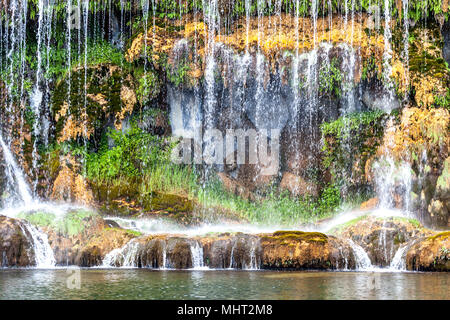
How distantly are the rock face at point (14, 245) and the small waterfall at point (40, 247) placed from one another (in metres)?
0.15

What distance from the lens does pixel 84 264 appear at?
15.5 metres

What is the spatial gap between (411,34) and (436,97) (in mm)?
2926

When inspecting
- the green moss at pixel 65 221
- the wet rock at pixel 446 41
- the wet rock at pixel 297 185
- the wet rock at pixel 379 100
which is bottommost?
the green moss at pixel 65 221

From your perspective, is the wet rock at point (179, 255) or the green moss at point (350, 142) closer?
the wet rock at point (179, 255)

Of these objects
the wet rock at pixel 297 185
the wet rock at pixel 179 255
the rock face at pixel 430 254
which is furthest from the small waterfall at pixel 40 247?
the wet rock at pixel 297 185

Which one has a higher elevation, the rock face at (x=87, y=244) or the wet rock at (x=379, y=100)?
the wet rock at (x=379, y=100)

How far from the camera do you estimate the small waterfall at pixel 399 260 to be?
14406mm

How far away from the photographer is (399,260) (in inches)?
572

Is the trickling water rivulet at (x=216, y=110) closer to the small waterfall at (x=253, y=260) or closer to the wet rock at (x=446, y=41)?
the wet rock at (x=446, y=41)

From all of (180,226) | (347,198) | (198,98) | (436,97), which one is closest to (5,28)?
(198,98)
